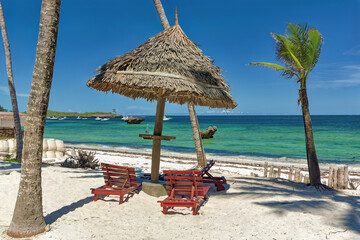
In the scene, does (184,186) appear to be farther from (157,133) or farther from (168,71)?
(168,71)

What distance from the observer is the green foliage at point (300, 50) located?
8.02 m

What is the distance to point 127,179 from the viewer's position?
20.1 ft

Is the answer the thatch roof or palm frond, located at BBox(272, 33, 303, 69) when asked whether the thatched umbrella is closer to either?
the thatch roof

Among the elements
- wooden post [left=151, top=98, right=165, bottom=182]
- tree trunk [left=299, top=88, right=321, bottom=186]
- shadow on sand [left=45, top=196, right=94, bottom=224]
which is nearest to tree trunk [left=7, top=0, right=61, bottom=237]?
shadow on sand [left=45, top=196, right=94, bottom=224]

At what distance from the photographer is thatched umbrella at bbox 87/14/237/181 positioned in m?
5.39

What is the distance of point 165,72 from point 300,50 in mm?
4991

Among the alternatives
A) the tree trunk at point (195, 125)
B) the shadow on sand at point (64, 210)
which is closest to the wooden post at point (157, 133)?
the shadow on sand at point (64, 210)

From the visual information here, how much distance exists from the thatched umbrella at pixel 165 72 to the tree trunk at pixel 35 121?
5.60 ft

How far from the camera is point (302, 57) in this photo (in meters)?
8.23

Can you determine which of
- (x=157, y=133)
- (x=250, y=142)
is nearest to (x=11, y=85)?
(x=157, y=133)

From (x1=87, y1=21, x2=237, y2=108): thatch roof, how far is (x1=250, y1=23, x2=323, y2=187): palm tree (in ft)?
10.1

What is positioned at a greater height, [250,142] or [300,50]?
[300,50]

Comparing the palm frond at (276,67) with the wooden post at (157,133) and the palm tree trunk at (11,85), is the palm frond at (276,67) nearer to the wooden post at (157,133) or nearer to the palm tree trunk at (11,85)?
the wooden post at (157,133)

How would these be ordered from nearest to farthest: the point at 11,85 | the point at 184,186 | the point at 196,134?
the point at 184,186
the point at 196,134
the point at 11,85
